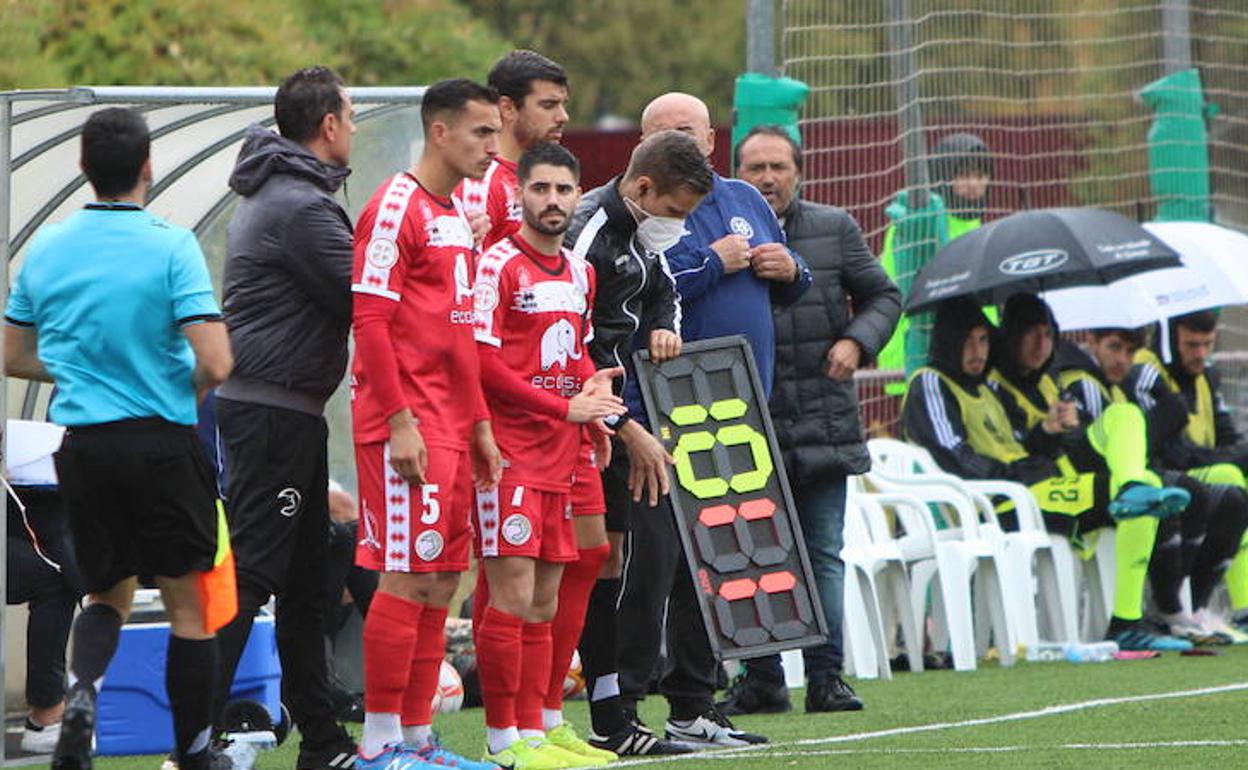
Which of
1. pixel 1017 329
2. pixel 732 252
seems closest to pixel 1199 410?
pixel 1017 329

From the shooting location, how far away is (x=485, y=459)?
7508mm

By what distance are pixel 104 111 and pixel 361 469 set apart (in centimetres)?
124

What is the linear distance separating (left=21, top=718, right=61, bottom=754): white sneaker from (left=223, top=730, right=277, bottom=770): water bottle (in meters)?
0.71

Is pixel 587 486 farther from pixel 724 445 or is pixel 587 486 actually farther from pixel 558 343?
pixel 724 445

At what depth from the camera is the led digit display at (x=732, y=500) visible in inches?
339

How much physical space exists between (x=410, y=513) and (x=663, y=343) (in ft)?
4.87

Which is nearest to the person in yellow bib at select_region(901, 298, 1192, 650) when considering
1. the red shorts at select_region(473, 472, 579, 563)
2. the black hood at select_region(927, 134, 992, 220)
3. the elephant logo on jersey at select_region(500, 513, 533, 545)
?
the black hood at select_region(927, 134, 992, 220)

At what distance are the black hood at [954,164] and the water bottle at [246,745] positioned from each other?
21.4 ft

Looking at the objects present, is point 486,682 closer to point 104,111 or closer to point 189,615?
point 189,615

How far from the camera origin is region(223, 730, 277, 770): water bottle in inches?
318

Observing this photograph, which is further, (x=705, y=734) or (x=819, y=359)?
(x=819, y=359)

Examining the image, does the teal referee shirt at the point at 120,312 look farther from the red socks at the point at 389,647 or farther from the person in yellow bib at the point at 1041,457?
the person in yellow bib at the point at 1041,457

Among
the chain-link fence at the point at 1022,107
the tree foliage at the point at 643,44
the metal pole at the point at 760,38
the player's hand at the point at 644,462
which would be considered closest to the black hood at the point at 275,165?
the player's hand at the point at 644,462

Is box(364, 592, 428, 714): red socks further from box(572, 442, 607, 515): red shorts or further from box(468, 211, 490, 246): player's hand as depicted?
box(468, 211, 490, 246): player's hand
